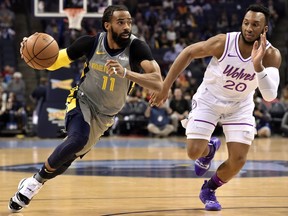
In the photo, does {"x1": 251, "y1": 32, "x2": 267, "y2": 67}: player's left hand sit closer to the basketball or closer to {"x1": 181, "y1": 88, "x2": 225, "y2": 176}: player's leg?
{"x1": 181, "y1": 88, "x2": 225, "y2": 176}: player's leg

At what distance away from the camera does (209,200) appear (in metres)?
7.01

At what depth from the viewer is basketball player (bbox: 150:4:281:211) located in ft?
22.2

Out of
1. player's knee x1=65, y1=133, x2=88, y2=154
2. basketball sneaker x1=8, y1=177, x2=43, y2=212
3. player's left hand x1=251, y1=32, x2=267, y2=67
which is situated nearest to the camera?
player's left hand x1=251, y1=32, x2=267, y2=67

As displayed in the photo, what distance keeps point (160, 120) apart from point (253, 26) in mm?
11381

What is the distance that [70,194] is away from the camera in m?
7.96

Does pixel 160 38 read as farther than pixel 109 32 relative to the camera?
Yes

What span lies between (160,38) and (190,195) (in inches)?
581

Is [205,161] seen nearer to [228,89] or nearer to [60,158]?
[228,89]

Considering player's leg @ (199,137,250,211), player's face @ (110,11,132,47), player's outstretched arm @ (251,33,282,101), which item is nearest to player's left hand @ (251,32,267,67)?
player's outstretched arm @ (251,33,282,101)

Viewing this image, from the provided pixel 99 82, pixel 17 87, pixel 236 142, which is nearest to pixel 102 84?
pixel 99 82

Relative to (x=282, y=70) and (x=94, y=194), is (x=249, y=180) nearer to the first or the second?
(x=94, y=194)

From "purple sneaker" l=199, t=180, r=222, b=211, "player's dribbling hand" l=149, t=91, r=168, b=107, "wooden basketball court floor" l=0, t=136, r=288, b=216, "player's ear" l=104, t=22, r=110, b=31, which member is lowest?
"wooden basketball court floor" l=0, t=136, r=288, b=216

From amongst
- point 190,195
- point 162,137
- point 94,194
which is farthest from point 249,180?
point 162,137

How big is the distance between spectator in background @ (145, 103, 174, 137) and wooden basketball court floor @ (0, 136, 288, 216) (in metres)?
2.82
